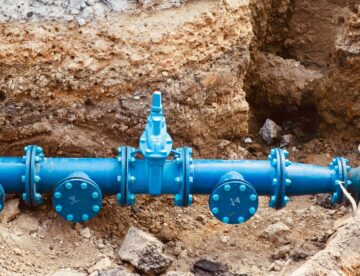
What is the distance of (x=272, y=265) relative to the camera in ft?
11.4

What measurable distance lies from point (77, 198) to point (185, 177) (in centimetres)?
47

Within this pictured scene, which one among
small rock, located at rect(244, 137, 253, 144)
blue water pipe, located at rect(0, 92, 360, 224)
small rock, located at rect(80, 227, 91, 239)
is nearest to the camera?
blue water pipe, located at rect(0, 92, 360, 224)

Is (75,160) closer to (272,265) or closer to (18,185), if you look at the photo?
(18,185)

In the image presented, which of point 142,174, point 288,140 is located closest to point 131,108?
point 142,174

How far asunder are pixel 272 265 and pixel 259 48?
5.21 ft

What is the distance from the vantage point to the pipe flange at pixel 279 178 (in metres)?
3.50

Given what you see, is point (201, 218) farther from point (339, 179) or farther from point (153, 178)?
point (339, 179)

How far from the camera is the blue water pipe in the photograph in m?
3.37

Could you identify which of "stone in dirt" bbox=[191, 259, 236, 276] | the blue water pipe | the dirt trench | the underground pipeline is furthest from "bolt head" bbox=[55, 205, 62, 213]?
"stone in dirt" bbox=[191, 259, 236, 276]

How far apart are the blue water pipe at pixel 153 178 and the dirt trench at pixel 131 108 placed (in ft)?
0.73

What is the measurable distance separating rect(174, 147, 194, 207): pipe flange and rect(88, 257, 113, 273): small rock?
0.39 meters

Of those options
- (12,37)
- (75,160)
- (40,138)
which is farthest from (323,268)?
(12,37)

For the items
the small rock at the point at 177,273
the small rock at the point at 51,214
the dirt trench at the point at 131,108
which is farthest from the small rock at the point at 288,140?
the small rock at the point at 51,214

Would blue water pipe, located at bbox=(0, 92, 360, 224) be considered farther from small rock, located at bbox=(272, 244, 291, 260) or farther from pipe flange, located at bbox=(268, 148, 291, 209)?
small rock, located at bbox=(272, 244, 291, 260)
